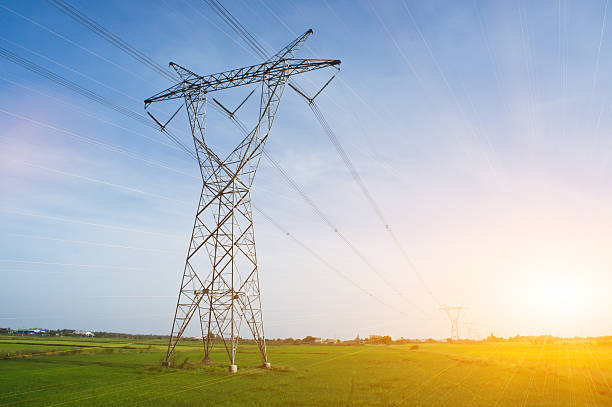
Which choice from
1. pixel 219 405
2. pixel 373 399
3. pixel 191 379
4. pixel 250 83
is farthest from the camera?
pixel 250 83

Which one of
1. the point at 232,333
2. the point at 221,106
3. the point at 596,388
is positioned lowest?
the point at 596,388

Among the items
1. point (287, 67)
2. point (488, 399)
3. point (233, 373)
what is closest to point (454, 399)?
point (488, 399)

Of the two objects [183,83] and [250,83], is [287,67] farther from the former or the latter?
[183,83]

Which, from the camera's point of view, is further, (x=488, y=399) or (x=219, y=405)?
(x=488, y=399)

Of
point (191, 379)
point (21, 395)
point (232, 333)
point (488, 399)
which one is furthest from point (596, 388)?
point (21, 395)

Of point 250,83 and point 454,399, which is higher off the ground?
point 250,83

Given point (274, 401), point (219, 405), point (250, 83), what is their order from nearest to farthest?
point (219, 405), point (274, 401), point (250, 83)

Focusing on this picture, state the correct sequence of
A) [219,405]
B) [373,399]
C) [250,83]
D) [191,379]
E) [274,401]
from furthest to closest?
1. [250,83]
2. [191,379]
3. [373,399]
4. [274,401]
5. [219,405]

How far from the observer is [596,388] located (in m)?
29.1

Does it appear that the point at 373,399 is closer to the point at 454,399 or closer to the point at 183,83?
the point at 454,399

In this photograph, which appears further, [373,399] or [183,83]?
[183,83]

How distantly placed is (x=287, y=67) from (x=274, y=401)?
75.7ft

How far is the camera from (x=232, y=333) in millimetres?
28391

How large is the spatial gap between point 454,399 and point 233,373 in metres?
16.8
